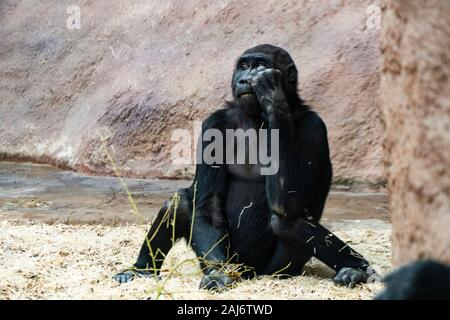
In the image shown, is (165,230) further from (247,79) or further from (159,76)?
(159,76)

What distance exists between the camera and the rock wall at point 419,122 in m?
2.55

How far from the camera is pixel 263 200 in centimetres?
408

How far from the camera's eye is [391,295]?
198 cm

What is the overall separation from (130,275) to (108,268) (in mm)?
327

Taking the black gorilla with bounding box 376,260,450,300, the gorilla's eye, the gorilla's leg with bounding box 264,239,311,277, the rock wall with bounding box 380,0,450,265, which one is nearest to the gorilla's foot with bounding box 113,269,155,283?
the gorilla's leg with bounding box 264,239,311,277

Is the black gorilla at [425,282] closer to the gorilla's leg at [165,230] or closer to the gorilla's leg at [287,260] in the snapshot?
the gorilla's leg at [287,260]

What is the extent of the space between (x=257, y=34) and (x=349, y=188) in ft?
6.13

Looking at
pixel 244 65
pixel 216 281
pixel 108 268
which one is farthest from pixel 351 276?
pixel 108 268

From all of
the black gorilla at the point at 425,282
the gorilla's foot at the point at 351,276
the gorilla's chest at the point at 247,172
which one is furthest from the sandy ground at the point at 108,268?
the black gorilla at the point at 425,282

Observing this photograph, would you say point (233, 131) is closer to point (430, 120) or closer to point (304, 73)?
point (430, 120)

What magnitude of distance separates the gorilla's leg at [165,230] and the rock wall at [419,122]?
59.5 inches

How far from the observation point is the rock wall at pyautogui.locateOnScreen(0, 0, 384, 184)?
711 cm

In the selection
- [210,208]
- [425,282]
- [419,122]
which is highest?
[419,122]

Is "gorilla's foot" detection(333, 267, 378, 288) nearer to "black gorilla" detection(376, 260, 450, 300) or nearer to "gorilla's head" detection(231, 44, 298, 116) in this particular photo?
"gorilla's head" detection(231, 44, 298, 116)
